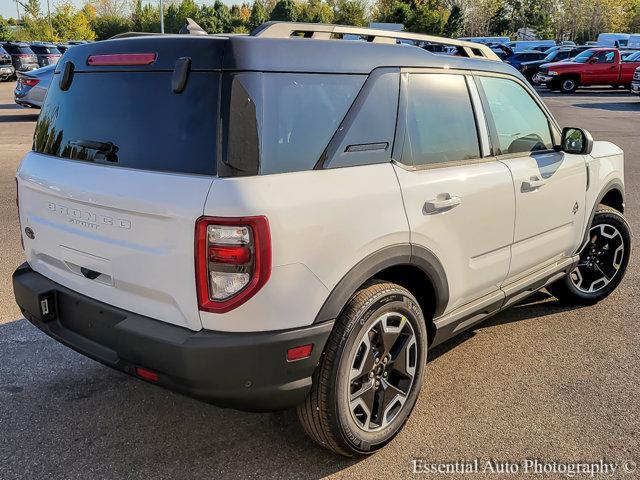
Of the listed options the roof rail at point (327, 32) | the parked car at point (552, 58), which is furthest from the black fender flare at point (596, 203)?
the parked car at point (552, 58)

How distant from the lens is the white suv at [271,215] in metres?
2.32

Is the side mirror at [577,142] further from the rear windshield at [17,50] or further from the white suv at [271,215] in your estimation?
the rear windshield at [17,50]

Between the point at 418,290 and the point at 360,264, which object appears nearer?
the point at 360,264

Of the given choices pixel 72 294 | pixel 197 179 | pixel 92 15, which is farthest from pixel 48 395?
pixel 92 15

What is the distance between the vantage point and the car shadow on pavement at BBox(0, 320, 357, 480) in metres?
2.75

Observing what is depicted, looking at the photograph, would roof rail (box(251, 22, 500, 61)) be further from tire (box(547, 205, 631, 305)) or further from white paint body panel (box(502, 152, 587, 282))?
tire (box(547, 205, 631, 305))

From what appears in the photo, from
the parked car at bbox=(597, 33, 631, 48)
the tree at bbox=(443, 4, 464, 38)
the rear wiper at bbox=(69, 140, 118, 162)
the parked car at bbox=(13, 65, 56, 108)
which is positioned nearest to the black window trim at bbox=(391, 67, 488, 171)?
the rear wiper at bbox=(69, 140, 118, 162)

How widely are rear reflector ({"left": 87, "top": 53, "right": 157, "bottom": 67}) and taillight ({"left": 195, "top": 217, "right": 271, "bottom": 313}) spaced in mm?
822

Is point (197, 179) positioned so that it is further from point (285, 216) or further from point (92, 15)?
point (92, 15)

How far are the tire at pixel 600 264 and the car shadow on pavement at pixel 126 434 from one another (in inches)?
105

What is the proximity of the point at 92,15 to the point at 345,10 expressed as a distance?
1466 inches

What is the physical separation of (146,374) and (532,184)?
98.6 inches

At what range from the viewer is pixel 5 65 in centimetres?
2770

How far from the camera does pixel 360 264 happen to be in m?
2.59
